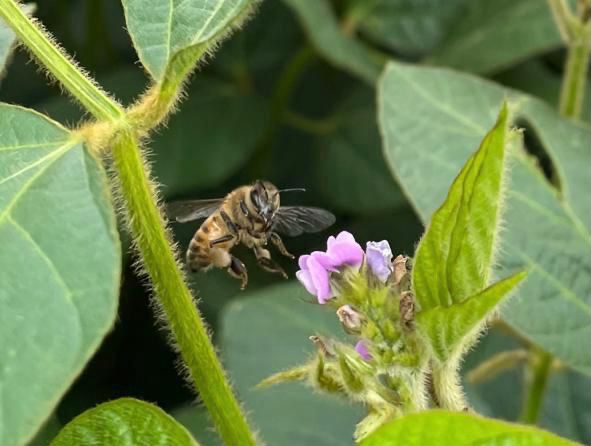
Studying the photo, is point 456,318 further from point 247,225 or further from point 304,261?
point 247,225

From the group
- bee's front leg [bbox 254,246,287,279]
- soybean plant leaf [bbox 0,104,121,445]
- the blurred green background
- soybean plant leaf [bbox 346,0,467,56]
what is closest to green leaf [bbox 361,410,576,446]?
soybean plant leaf [bbox 0,104,121,445]

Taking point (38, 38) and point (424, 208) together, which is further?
point (424, 208)

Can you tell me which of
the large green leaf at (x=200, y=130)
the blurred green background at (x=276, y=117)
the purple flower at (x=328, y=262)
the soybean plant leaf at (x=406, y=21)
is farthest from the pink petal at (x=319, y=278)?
the soybean plant leaf at (x=406, y=21)

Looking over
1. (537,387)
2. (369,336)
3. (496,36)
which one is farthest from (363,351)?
(496,36)

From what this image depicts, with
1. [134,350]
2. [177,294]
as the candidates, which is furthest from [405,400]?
[134,350]

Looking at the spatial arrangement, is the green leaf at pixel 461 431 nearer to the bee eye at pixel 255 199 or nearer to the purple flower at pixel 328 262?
the purple flower at pixel 328 262

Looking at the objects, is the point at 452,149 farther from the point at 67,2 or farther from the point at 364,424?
the point at 67,2

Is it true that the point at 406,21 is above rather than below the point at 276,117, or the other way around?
above
